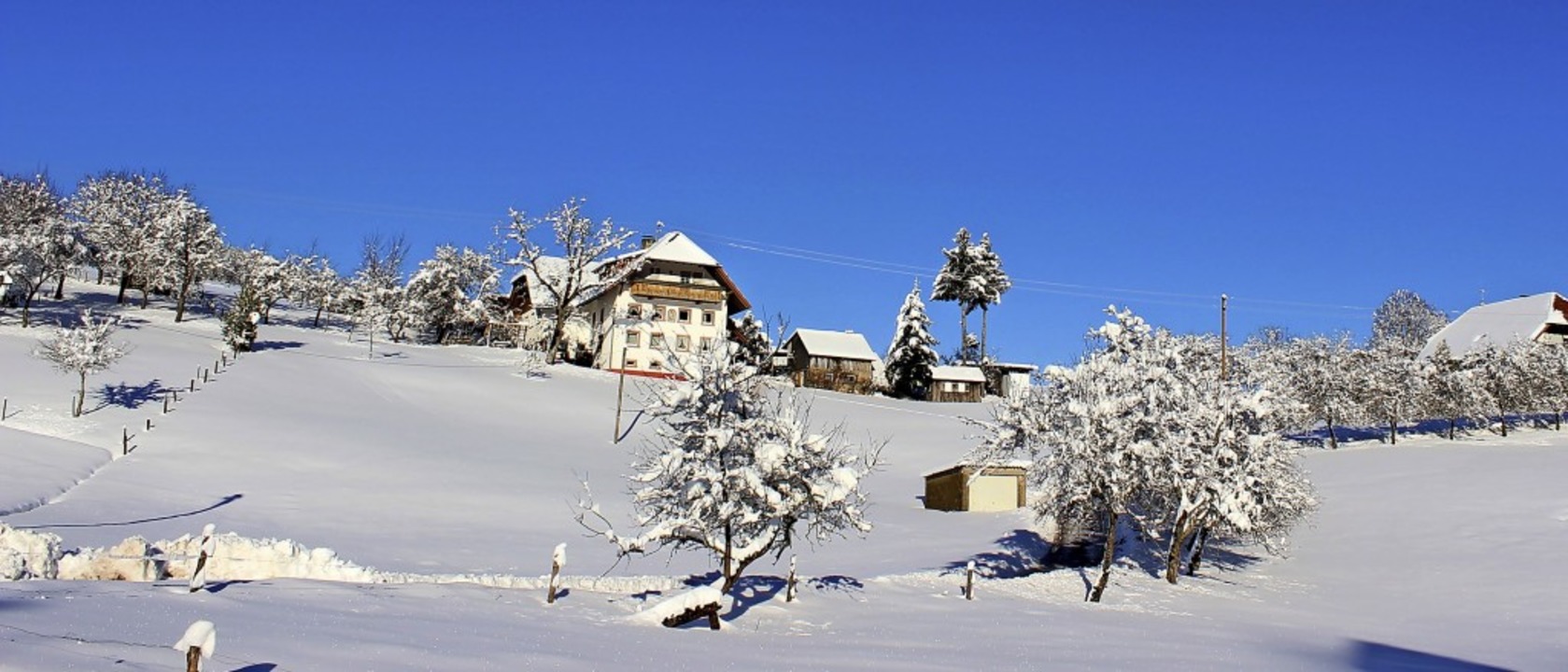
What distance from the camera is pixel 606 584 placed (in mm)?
21750

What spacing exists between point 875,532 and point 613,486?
11693 millimetres

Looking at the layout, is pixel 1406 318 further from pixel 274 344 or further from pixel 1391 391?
pixel 274 344

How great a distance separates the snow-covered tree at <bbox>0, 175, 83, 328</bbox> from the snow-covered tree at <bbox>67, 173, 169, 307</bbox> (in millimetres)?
2096

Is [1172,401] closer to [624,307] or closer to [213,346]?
[624,307]

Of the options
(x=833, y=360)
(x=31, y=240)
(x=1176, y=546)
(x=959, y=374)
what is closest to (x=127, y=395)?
(x=31, y=240)

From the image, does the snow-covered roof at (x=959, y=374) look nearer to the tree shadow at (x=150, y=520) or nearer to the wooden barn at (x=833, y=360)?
the wooden barn at (x=833, y=360)

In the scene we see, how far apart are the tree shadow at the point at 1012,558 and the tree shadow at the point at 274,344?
4907 centimetres

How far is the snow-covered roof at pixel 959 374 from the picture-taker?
276 ft

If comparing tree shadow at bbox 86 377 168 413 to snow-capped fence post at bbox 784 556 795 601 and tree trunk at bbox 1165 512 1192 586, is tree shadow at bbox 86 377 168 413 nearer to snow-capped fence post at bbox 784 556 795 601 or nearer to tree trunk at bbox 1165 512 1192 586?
snow-capped fence post at bbox 784 556 795 601

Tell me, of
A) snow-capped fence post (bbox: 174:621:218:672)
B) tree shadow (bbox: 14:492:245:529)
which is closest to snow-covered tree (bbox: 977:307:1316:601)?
snow-capped fence post (bbox: 174:621:218:672)

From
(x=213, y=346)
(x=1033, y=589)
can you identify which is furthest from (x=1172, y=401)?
(x=213, y=346)

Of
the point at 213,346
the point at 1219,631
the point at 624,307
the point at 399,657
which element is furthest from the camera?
the point at 624,307

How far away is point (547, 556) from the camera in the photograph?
27188 mm

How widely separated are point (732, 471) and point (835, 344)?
240 ft
